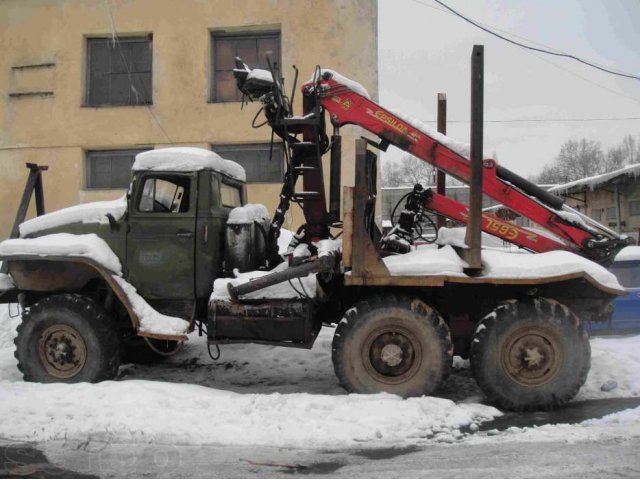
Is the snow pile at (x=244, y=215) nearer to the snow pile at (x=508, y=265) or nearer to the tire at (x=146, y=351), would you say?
the snow pile at (x=508, y=265)

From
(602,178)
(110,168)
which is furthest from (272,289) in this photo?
(602,178)

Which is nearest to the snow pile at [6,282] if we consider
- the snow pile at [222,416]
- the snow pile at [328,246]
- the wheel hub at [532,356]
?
the snow pile at [222,416]

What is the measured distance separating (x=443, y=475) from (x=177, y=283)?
149 inches

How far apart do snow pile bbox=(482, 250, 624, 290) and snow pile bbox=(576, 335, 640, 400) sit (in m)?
1.32

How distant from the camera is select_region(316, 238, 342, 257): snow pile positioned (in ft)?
20.1

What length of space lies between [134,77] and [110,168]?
254 centimetres

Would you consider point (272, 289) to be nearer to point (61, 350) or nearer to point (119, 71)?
point (61, 350)

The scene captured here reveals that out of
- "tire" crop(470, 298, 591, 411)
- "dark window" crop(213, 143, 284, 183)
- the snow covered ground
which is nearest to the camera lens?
the snow covered ground

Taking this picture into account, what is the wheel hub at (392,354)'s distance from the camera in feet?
19.1

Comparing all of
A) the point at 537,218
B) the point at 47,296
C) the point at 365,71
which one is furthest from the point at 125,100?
the point at 537,218

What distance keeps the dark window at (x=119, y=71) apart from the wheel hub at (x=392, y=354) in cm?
1156

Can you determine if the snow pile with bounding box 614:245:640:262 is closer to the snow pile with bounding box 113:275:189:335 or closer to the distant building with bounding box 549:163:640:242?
the snow pile with bounding box 113:275:189:335

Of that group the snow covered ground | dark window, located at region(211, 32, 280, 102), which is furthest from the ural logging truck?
dark window, located at region(211, 32, 280, 102)

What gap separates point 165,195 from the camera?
6.78 metres
